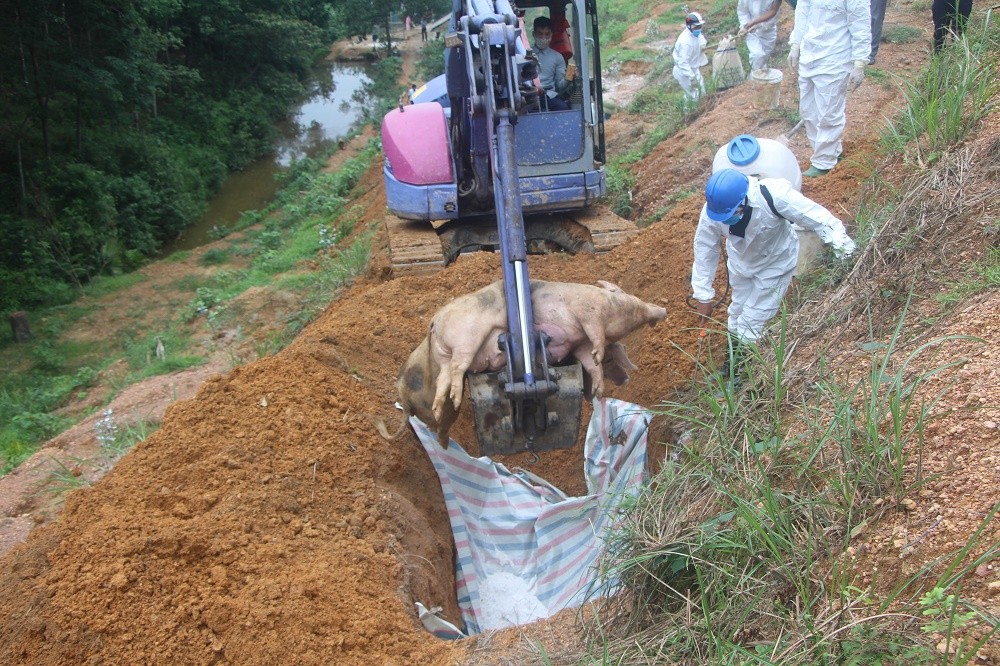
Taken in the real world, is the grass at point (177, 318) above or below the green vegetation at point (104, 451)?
below

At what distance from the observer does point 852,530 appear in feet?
9.29

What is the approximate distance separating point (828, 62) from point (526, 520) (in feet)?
16.2

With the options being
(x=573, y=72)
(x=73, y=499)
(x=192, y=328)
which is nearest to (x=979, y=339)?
(x=73, y=499)

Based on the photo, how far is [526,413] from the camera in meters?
3.79

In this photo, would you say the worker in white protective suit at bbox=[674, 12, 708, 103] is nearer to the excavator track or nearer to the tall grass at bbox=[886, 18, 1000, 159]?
the excavator track

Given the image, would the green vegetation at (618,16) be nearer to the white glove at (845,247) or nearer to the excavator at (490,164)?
the excavator at (490,164)

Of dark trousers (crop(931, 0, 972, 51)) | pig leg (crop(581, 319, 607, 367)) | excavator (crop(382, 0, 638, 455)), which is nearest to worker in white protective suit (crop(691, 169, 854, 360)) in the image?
pig leg (crop(581, 319, 607, 367))

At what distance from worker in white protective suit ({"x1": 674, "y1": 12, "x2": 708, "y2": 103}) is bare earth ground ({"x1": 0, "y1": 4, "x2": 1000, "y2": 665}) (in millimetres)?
7317

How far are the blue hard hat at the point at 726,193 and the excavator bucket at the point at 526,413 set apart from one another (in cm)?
138

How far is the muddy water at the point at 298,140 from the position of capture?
1920 centimetres

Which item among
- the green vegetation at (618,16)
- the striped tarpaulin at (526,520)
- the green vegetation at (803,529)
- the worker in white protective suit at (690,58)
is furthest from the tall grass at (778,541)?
the green vegetation at (618,16)

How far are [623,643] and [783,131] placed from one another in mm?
7541

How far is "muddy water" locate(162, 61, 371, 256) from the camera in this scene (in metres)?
19.2

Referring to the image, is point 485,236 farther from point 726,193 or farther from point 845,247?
point 845,247
